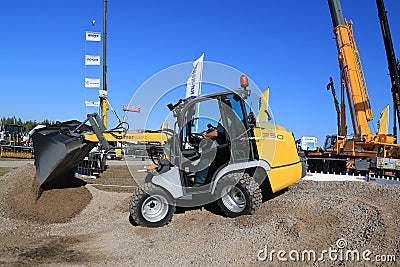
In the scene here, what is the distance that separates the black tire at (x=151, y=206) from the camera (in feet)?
19.1

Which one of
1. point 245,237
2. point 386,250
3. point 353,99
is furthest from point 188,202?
point 353,99

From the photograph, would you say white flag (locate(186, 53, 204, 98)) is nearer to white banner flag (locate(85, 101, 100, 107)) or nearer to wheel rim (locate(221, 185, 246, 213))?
wheel rim (locate(221, 185, 246, 213))

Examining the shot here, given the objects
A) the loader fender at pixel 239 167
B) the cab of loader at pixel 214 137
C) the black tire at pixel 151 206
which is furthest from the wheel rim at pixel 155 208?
the loader fender at pixel 239 167

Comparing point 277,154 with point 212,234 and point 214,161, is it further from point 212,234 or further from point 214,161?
point 212,234

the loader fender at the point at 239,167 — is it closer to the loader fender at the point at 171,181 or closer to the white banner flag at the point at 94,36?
the loader fender at the point at 171,181

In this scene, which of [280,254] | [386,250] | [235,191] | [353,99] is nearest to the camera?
[386,250]

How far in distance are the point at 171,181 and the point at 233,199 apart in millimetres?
1089

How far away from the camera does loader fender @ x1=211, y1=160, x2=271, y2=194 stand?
240 inches

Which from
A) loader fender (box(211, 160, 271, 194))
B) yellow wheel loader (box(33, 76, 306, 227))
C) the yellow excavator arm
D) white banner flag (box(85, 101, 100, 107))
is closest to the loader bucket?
yellow wheel loader (box(33, 76, 306, 227))

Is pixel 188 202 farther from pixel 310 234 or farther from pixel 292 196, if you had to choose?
pixel 310 234

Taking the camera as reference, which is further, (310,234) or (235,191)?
(235,191)

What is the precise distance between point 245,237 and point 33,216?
3.79 meters

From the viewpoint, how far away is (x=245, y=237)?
4.90 meters

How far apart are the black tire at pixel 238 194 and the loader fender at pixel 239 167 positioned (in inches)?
2.8
